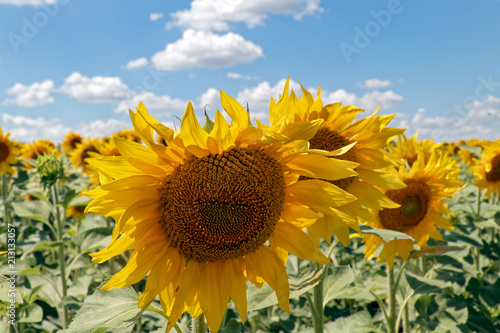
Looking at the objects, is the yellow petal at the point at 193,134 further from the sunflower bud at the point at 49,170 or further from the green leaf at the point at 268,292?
the sunflower bud at the point at 49,170

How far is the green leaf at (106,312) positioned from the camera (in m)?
1.51

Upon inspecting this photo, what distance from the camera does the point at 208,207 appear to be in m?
1.54

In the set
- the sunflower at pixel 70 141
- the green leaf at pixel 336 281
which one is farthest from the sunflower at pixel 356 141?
the sunflower at pixel 70 141

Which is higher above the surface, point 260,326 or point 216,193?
point 216,193

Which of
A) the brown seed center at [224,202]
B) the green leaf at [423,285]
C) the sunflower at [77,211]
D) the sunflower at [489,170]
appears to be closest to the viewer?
the brown seed center at [224,202]

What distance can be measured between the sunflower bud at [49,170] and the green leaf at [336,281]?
8.46 ft

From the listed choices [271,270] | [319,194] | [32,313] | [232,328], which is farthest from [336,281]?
[32,313]

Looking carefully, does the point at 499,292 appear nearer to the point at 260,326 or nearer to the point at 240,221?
the point at 260,326

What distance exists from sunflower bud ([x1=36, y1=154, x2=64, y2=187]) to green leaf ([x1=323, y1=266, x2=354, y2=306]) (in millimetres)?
2579

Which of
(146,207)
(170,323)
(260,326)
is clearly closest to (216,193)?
(146,207)

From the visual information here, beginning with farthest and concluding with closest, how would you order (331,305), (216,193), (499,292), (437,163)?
(331,305), (499,292), (437,163), (216,193)

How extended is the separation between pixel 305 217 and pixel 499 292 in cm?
318

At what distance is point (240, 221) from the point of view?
154cm

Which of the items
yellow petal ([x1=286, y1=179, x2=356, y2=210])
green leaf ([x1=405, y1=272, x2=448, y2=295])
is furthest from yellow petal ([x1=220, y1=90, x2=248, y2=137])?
green leaf ([x1=405, y1=272, x2=448, y2=295])
